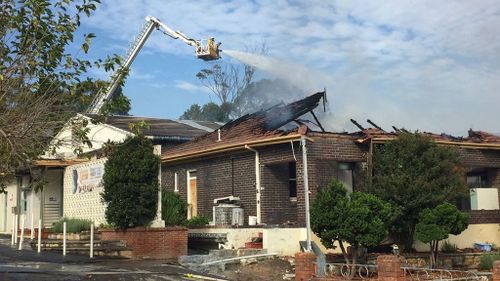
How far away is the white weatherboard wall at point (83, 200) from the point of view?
20672mm

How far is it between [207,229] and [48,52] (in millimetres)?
10636

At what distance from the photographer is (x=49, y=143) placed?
1111cm

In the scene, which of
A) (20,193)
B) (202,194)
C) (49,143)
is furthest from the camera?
(20,193)

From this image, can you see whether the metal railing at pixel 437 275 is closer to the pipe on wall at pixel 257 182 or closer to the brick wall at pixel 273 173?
the brick wall at pixel 273 173

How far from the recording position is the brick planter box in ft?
59.4

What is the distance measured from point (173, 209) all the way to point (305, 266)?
8.48 meters

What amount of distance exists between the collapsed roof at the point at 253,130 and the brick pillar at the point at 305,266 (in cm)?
548

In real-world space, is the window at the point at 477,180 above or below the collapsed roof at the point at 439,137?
below

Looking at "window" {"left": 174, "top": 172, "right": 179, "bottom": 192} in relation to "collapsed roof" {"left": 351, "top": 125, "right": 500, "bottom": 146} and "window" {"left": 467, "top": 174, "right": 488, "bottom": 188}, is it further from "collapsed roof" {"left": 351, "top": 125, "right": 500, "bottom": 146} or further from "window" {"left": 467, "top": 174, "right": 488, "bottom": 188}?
"window" {"left": 467, "top": 174, "right": 488, "bottom": 188}

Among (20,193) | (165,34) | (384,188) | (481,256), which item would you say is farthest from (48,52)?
(165,34)

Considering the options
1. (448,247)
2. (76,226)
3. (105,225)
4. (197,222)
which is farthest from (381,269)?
(76,226)

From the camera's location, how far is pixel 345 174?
63.8 feet

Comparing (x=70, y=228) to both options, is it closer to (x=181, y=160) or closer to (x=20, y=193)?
(x=181, y=160)

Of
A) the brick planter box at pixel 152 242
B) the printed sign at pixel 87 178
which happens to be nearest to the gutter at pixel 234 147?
the printed sign at pixel 87 178
